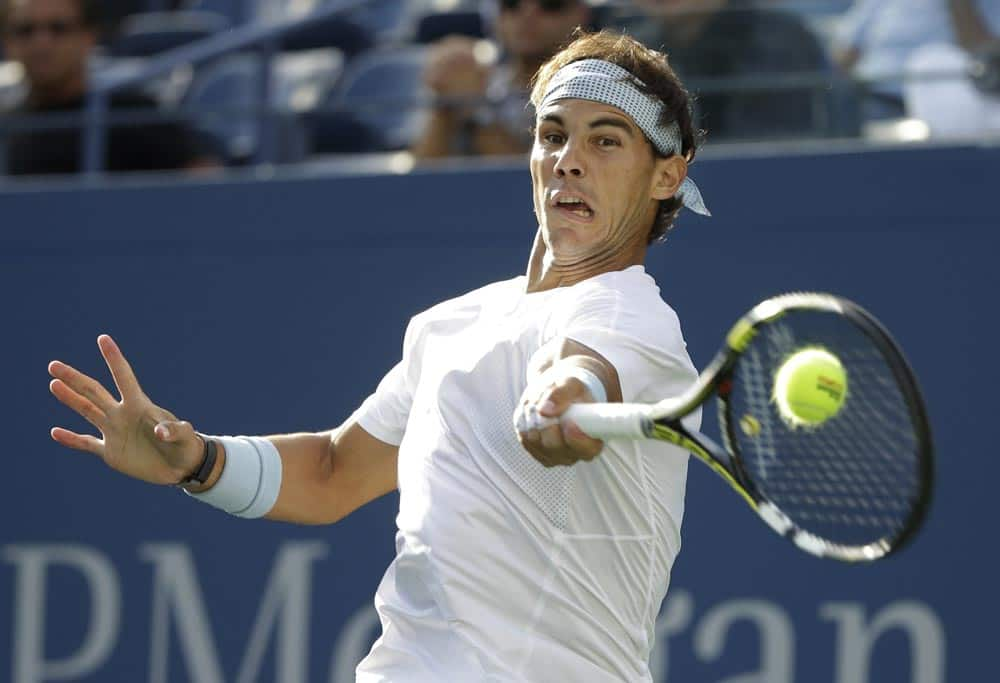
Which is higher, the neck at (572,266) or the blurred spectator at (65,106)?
the blurred spectator at (65,106)

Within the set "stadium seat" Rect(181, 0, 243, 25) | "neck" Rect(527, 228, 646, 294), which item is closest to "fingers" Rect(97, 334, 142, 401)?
"neck" Rect(527, 228, 646, 294)

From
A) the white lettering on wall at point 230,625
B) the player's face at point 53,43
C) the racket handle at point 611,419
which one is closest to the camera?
the racket handle at point 611,419

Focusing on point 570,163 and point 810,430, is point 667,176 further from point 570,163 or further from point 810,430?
point 810,430

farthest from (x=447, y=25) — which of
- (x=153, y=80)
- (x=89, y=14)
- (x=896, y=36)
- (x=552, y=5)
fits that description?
(x=896, y=36)

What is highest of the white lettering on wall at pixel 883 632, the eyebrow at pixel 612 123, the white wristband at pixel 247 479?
the eyebrow at pixel 612 123

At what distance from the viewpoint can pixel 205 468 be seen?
10.4ft

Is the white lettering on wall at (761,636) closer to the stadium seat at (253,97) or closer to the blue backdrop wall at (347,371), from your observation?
the blue backdrop wall at (347,371)

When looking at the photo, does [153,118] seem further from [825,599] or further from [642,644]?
[642,644]

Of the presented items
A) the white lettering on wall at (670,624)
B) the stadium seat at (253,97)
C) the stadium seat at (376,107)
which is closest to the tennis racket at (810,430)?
the white lettering on wall at (670,624)

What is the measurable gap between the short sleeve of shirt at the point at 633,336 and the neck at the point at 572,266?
124 millimetres

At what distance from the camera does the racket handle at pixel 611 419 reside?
252 cm

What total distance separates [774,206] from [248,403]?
1612 mm

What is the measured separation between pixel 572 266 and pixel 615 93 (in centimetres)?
29

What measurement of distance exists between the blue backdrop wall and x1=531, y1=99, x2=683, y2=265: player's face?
6.03 ft
